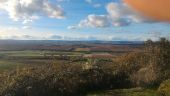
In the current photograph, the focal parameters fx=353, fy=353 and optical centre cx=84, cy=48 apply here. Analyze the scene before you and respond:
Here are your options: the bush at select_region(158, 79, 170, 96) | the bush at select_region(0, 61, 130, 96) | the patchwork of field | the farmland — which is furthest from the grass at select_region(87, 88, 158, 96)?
the patchwork of field

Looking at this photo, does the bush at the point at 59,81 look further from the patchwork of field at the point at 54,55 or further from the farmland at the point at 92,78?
the patchwork of field at the point at 54,55

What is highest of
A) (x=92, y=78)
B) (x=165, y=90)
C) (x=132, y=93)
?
(x=92, y=78)

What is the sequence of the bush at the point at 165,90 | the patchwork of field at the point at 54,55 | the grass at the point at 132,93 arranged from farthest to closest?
1. the patchwork of field at the point at 54,55
2. the grass at the point at 132,93
3. the bush at the point at 165,90

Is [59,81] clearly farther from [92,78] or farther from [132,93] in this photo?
[132,93]

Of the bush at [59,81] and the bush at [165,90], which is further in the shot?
the bush at [165,90]

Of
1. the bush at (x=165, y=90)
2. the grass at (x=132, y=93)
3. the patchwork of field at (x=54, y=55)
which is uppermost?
the bush at (x=165, y=90)

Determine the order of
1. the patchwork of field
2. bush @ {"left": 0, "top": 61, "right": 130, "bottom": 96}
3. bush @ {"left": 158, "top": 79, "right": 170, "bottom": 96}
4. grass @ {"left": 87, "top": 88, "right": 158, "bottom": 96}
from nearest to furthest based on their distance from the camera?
bush @ {"left": 0, "top": 61, "right": 130, "bottom": 96} → bush @ {"left": 158, "top": 79, "right": 170, "bottom": 96} → grass @ {"left": 87, "top": 88, "right": 158, "bottom": 96} → the patchwork of field

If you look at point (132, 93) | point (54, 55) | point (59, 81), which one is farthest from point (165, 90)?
point (54, 55)

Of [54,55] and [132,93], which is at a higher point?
[132,93]

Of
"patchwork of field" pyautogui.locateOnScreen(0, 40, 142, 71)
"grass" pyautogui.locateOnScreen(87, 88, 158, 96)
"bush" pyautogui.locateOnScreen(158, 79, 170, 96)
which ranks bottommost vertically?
"patchwork of field" pyautogui.locateOnScreen(0, 40, 142, 71)

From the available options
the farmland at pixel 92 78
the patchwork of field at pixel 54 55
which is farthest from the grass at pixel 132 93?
the patchwork of field at pixel 54 55

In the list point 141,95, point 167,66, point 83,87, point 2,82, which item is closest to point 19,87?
point 2,82

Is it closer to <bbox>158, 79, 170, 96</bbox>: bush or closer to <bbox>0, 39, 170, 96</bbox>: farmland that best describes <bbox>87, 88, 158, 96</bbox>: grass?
<bbox>0, 39, 170, 96</bbox>: farmland

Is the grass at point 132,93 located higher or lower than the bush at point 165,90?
lower
